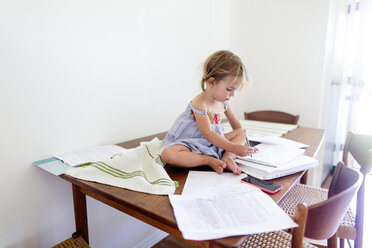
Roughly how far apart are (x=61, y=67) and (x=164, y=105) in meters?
0.67

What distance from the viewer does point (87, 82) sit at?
110cm

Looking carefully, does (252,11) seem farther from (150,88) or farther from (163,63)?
(150,88)

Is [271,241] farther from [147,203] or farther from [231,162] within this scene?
[147,203]

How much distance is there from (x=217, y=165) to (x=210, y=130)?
153 millimetres

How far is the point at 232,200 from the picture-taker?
2.21 ft

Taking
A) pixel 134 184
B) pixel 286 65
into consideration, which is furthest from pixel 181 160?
pixel 286 65

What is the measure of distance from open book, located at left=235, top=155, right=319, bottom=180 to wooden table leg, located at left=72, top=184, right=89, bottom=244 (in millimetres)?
611

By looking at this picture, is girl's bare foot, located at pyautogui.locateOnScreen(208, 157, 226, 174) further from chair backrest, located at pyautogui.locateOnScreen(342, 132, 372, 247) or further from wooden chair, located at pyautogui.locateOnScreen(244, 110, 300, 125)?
wooden chair, located at pyautogui.locateOnScreen(244, 110, 300, 125)

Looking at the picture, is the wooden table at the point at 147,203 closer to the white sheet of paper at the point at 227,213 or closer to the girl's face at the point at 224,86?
the white sheet of paper at the point at 227,213

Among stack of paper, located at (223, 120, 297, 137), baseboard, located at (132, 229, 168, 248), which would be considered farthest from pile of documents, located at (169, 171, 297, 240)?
baseboard, located at (132, 229, 168, 248)

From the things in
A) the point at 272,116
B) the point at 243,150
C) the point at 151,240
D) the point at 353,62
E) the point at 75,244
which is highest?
the point at 353,62

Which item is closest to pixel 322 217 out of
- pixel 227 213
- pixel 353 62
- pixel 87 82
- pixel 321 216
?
pixel 321 216

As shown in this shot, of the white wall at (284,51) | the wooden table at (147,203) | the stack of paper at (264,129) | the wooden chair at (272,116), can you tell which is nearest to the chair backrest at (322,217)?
the wooden table at (147,203)

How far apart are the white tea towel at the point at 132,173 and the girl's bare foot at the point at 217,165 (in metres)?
0.18
